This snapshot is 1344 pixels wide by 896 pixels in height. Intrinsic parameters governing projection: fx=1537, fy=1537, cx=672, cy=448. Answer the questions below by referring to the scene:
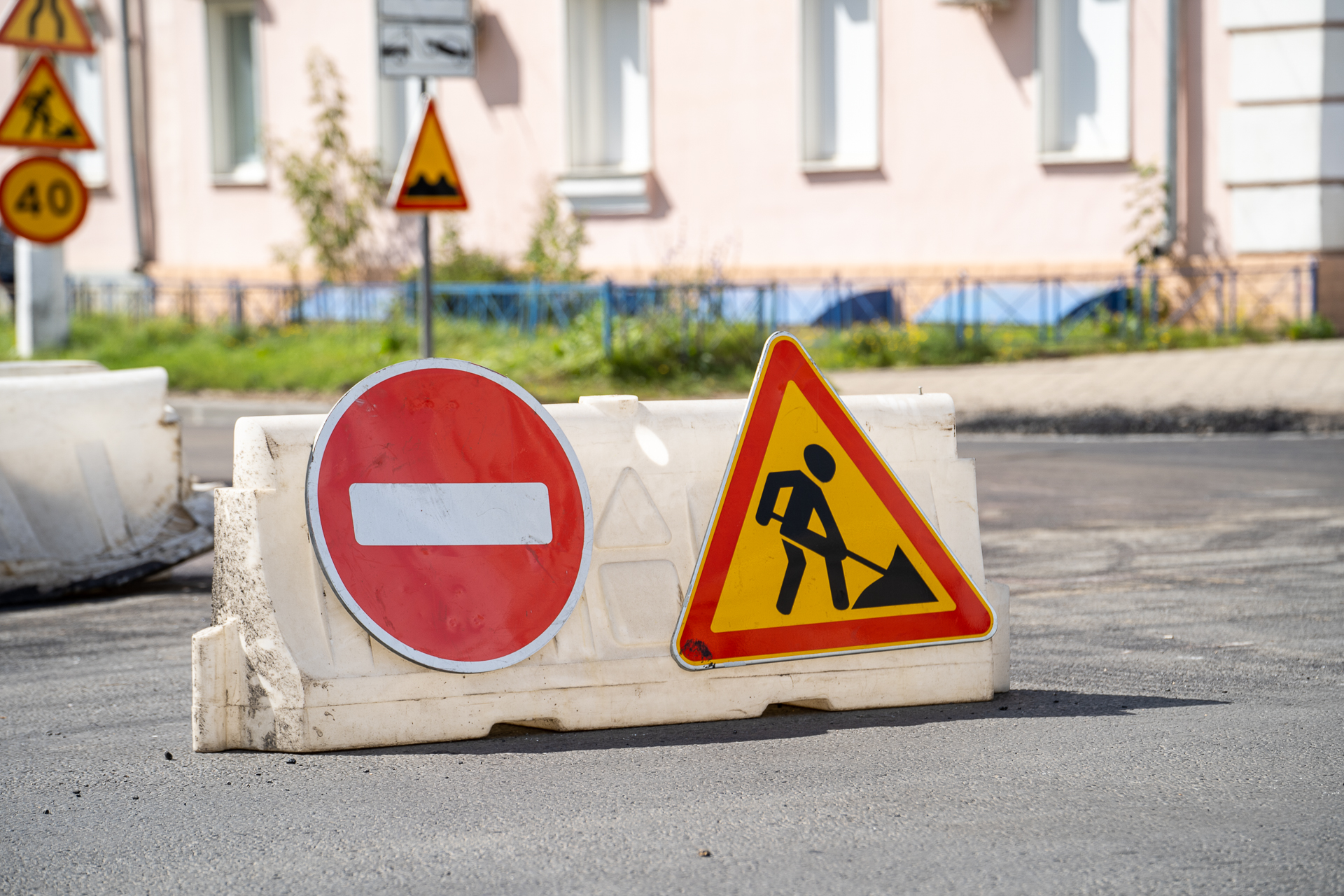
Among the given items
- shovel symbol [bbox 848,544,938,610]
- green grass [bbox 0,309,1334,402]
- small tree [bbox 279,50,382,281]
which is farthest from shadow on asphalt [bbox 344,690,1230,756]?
small tree [bbox 279,50,382,281]

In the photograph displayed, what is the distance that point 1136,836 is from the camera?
11.6 ft

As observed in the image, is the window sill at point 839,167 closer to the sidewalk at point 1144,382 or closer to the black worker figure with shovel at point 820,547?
the sidewalk at point 1144,382

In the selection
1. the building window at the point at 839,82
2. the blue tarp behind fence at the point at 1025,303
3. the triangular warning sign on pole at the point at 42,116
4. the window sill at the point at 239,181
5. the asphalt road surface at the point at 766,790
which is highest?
the building window at the point at 839,82

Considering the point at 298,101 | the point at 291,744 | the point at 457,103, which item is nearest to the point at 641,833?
the point at 291,744

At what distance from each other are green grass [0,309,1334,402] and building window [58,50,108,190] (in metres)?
6.55

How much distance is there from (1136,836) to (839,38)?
16918 mm

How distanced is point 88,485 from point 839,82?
46.9ft

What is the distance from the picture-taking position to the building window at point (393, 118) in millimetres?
22266

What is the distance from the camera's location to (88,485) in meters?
6.70

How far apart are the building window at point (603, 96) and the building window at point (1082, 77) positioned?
5.50m

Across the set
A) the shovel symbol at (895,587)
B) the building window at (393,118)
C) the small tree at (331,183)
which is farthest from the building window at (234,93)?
the shovel symbol at (895,587)

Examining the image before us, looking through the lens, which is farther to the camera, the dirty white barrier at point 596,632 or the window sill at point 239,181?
the window sill at point 239,181

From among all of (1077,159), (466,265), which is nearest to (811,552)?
(1077,159)

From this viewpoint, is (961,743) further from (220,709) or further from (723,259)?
(723,259)
